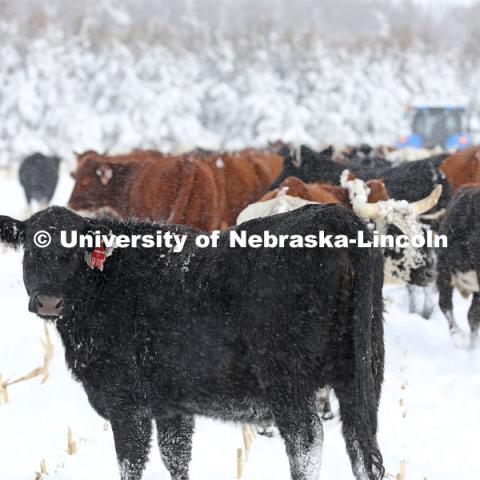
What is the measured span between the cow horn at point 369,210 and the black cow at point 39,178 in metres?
12.6

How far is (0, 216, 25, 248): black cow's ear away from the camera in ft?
12.2

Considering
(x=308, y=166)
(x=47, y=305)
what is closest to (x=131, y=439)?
(x=47, y=305)

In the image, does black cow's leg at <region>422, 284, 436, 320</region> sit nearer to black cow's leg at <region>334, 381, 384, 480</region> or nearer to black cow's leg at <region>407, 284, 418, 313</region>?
black cow's leg at <region>407, 284, 418, 313</region>

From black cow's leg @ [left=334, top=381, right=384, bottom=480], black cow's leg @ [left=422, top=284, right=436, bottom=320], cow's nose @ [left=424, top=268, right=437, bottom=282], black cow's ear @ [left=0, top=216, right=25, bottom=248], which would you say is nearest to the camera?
black cow's leg @ [left=334, top=381, right=384, bottom=480]

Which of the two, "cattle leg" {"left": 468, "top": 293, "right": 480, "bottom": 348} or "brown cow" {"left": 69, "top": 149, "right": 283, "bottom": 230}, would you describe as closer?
"cattle leg" {"left": 468, "top": 293, "right": 480, "bottom": 348}

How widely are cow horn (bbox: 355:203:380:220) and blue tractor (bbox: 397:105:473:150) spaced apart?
991 inches

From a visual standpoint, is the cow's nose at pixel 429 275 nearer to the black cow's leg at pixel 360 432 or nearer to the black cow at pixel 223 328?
the black cow at pixel 223 328

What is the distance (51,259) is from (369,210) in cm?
341

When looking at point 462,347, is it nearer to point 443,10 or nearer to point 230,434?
point 230,434

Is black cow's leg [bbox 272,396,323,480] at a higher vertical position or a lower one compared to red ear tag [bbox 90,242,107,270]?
lower

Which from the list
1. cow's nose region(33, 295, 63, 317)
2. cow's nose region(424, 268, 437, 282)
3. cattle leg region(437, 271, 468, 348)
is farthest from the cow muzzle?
cattle leg region(437, 271, 468, 348)

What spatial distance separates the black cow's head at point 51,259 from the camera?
11.6 ft

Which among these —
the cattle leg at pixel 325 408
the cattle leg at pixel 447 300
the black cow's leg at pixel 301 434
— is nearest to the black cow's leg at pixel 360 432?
the black cow's leg at pixel 301 434

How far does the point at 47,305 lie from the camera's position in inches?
138
